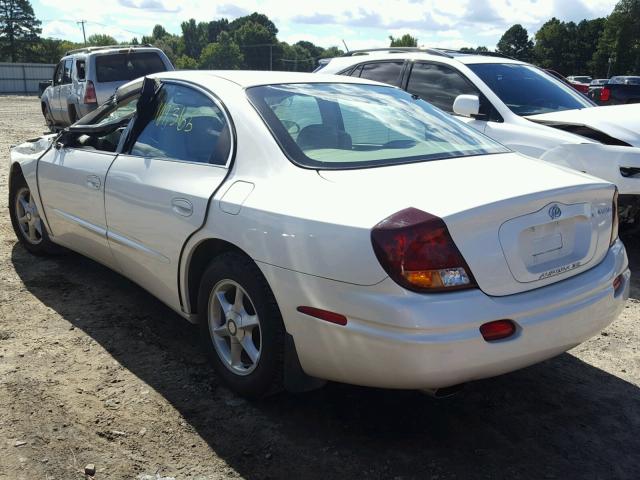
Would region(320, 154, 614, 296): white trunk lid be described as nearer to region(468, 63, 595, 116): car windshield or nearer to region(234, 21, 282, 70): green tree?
region(468, 63, 595, 116): car windshield

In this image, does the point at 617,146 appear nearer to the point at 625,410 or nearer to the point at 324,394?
the point at 625,410

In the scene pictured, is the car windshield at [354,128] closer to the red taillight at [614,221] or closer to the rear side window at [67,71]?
the red taillight at [614,221]

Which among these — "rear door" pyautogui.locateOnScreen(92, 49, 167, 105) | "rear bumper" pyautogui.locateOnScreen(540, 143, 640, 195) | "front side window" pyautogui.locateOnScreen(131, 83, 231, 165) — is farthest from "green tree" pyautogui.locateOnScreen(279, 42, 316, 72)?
"front side window" pyautogui.locateOnScreen(131, 83, 231, 165)

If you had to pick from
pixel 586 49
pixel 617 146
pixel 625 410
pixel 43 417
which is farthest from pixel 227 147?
pixel 586 49

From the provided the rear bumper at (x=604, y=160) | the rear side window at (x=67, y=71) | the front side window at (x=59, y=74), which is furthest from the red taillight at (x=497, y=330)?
the front side window at (x=59, y=74)

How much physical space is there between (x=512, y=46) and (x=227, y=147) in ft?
407

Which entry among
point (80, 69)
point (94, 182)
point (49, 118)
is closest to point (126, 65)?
point (80, 69)

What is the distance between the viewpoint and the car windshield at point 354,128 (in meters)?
3.04

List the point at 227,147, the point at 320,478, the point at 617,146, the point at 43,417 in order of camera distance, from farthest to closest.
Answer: the point at 617,146
the point at 227,147
the point at 43,417
the point at 320,478

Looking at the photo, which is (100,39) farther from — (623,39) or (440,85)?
(440,85)

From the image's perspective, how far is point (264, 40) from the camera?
113188mm

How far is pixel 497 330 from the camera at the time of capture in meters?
2.47

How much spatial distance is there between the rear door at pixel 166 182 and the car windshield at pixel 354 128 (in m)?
0.34

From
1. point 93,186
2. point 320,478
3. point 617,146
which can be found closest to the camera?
point 320,478
